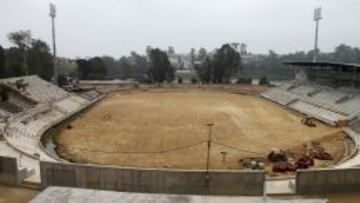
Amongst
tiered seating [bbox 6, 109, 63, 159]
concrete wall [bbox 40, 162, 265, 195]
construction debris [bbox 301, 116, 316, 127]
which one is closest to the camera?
concrete wall [bbox 40, 162, 265, 195]

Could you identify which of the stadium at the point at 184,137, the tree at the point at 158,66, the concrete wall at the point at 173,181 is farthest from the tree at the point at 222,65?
the concrete wall at the point at 173,181

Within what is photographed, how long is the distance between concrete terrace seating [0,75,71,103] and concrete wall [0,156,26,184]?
26331 millimetres

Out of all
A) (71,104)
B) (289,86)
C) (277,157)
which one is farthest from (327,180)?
(289,86)

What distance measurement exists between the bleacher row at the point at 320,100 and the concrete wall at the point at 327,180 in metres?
20.5

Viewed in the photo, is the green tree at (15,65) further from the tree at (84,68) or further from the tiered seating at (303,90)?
the tiered seating at (303,90)

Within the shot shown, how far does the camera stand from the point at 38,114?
119 ft

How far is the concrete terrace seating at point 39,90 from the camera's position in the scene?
137 ft

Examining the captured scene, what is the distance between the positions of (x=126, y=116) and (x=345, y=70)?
23848mm

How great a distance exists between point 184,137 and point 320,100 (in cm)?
2064

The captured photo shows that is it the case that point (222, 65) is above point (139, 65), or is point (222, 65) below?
above

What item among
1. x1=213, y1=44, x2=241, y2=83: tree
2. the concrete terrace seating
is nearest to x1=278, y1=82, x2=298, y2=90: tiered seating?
x1=213, y1=44, x2=241, y2=83: tree

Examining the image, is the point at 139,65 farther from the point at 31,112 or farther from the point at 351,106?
the point at 351,106

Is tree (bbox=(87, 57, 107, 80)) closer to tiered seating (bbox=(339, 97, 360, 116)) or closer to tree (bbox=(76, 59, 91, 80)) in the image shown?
tree (bbox=(76, 59, 91, 80))

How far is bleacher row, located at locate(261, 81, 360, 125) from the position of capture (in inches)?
1460
